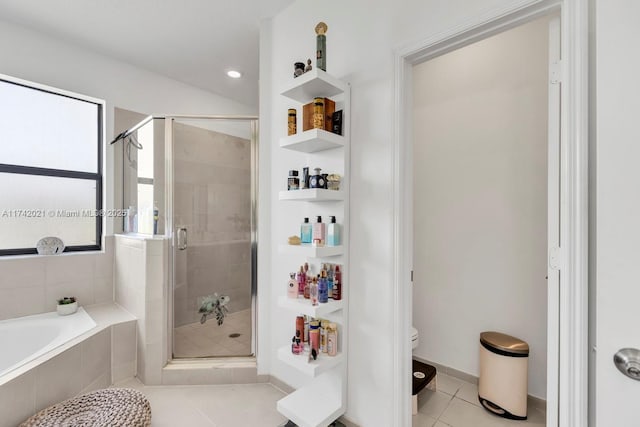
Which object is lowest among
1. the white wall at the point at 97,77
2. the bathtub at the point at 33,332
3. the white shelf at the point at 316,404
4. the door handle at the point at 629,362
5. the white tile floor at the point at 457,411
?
the white tile floor at the point at 457,411

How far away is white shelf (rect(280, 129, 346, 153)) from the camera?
146 cm

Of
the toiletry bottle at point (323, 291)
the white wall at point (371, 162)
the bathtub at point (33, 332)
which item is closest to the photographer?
the white wall at point (371, 162)

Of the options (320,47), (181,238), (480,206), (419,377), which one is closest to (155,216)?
(181,238)

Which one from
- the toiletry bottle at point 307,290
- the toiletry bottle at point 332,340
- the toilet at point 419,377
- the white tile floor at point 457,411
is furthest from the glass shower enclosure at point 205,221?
the white tile floor at point 457,411

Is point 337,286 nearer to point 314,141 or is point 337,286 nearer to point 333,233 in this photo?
point 333,233

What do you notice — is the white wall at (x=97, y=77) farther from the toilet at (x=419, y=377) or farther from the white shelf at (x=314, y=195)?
the toilet at (x=419, y=377)

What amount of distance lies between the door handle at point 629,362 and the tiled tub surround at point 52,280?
3.39m

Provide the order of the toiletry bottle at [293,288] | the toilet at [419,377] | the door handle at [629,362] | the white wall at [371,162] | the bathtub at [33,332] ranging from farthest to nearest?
the bathtub at [33,332], the toilet at [419,377], the toiletry bottle at [293,288], the white wall at [371,162], the door handle at [629,362]

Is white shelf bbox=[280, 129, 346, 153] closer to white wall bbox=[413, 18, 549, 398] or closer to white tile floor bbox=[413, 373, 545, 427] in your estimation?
white wall bbox=[413, 18, 549, 398]

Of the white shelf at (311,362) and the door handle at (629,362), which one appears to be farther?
the white shelf at (311,362)

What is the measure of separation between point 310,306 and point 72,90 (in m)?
2.86

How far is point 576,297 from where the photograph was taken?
992 millimetres

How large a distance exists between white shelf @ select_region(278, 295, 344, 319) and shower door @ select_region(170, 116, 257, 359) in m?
0.70

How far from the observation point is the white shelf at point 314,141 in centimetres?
146
